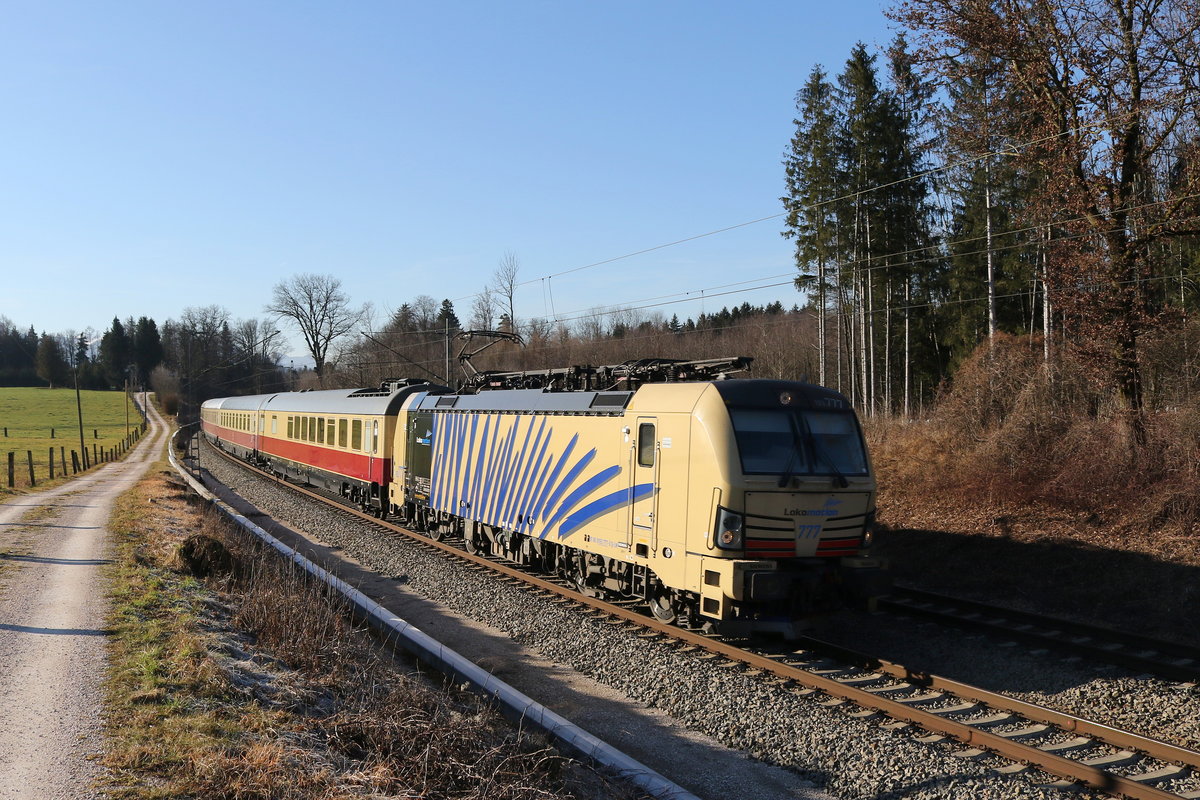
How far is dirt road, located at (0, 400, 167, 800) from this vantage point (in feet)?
18.3

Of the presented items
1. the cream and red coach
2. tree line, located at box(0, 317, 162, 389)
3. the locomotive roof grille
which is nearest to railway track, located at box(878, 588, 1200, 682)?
Result: the locomotive roof grille

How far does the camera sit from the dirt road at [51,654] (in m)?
5.58

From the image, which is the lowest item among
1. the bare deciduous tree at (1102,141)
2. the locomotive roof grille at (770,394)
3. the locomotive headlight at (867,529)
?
the locomotive headlight at (867,529)

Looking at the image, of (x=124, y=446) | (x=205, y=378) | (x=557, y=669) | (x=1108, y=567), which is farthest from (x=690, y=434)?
(x=205, y=378)

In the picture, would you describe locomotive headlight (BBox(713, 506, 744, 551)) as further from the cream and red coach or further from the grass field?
the grass field

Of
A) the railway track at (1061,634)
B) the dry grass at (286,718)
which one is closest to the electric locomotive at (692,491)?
the railway track at (1061,634)

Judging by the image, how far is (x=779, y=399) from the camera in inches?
393

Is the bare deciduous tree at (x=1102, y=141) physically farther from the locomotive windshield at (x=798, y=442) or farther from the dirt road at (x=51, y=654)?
the dirt road at (x=51, y=654)

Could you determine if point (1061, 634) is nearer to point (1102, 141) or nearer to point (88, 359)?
point (1102, 141)

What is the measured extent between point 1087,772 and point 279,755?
19.0ft

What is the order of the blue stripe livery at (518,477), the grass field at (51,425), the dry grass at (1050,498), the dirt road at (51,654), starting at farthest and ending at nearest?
the grass field at (51,425) → the dry grass at (1050,498) → the blue stripe livery at (518,477) → the dirt road at (51,654)

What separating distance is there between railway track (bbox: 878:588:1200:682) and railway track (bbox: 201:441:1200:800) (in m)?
2.05

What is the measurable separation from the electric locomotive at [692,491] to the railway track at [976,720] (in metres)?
0.50

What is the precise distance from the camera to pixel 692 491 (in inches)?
384
